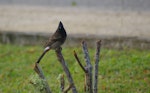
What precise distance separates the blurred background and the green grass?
0.52 m

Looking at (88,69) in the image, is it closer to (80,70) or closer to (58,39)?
(58,39)

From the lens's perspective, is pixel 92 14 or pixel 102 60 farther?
pixel 92 14

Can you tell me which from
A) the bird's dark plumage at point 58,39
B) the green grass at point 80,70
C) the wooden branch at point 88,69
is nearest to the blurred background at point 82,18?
the green grass at point 80,70

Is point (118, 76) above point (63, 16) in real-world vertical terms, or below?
below

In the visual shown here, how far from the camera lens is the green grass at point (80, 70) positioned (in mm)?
6875

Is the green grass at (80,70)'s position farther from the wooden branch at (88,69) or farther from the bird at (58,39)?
the bird at (58,39)

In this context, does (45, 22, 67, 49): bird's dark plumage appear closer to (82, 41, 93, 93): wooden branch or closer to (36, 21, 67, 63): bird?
(36, 21, 67, 63): bird

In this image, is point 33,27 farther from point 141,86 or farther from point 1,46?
point 141,86

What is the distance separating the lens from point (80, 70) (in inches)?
305

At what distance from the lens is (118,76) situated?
287 inches

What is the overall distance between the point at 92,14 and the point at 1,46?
6.42 ft

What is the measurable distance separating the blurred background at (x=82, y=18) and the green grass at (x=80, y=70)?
20.3 inches

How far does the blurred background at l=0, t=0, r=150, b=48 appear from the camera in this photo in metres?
9.24

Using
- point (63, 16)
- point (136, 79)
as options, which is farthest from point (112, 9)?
point (136, 79)
